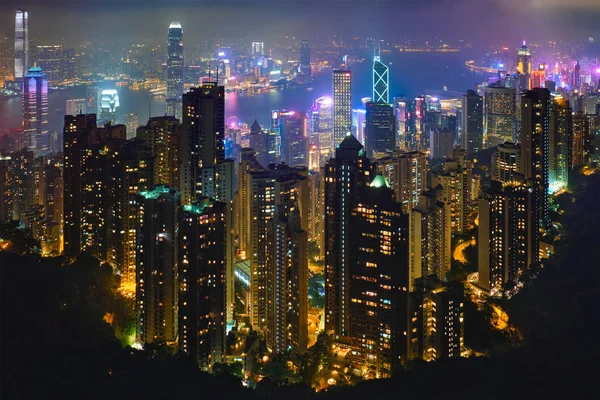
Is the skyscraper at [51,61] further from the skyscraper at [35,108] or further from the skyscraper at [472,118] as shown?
the skyscraper at [472,118]

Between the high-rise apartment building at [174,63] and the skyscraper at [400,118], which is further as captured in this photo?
the skyscraper at [400,118]

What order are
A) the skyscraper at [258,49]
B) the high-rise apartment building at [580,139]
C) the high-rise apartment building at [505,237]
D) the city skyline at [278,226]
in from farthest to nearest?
the high-rise apartment building at [580,139], the skyscraper at [258,49], the high-rise apartment building at [505,237], the city skyline at [278,226]

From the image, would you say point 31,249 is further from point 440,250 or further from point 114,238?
point 440,250

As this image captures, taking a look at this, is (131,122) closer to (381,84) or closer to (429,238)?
(429,238)

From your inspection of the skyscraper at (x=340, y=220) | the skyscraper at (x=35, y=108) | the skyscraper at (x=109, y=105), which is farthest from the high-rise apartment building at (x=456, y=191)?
the skyscraper at (x=35, y=108)

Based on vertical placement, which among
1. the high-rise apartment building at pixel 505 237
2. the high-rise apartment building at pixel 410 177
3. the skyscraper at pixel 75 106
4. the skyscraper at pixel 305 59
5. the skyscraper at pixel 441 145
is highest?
the skyscraper at pixel 305 59

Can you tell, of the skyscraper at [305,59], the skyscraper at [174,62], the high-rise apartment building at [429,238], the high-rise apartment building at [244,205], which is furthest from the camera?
the skyscraper at [305,59]

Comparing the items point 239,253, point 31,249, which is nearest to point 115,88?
point 31,249

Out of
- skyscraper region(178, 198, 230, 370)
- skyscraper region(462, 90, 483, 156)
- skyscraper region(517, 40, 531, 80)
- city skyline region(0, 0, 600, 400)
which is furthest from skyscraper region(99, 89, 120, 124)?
skyscraper region(517, 40, 531, 80)
